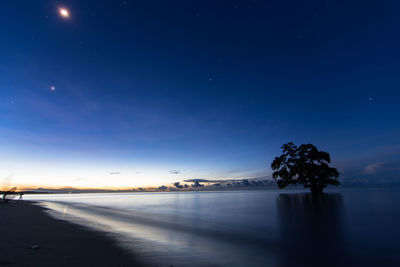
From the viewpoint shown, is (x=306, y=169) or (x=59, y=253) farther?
(x=306, y=169)

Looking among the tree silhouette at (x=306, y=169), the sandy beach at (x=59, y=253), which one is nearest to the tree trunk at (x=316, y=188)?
the tree silhouette at (x=306, y=169)

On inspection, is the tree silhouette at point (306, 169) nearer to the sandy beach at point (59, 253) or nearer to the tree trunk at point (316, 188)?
the tree trunk at point (316, 188)

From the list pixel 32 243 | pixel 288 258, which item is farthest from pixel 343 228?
pixel 32 243

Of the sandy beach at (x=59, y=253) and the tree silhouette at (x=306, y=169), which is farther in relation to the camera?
the tree silhouette at (x=306, y=169)

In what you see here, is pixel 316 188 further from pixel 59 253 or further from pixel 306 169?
pixel 59 253

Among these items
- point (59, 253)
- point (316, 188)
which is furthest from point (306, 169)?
point (59, 253)

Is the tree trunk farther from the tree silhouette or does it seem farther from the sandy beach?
the sandy beach

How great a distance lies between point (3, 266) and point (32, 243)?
3.53 metres

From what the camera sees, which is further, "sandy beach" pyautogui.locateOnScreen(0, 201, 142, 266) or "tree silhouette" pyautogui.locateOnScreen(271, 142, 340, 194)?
"tree silhouette" pyautogui.locateOnScreen(271, 142, 340, 194)

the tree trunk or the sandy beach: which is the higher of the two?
the tree trunk

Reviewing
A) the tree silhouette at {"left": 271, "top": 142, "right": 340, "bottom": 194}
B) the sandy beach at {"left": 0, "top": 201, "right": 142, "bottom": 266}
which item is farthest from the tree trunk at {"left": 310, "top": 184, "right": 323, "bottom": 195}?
the sandy beach at {"left": 0, "top": 201, "right": 142, "bottom": 266}

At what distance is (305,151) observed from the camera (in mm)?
67938

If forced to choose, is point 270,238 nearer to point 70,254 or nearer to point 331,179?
point 70,254

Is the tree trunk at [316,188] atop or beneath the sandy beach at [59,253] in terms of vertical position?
atop
